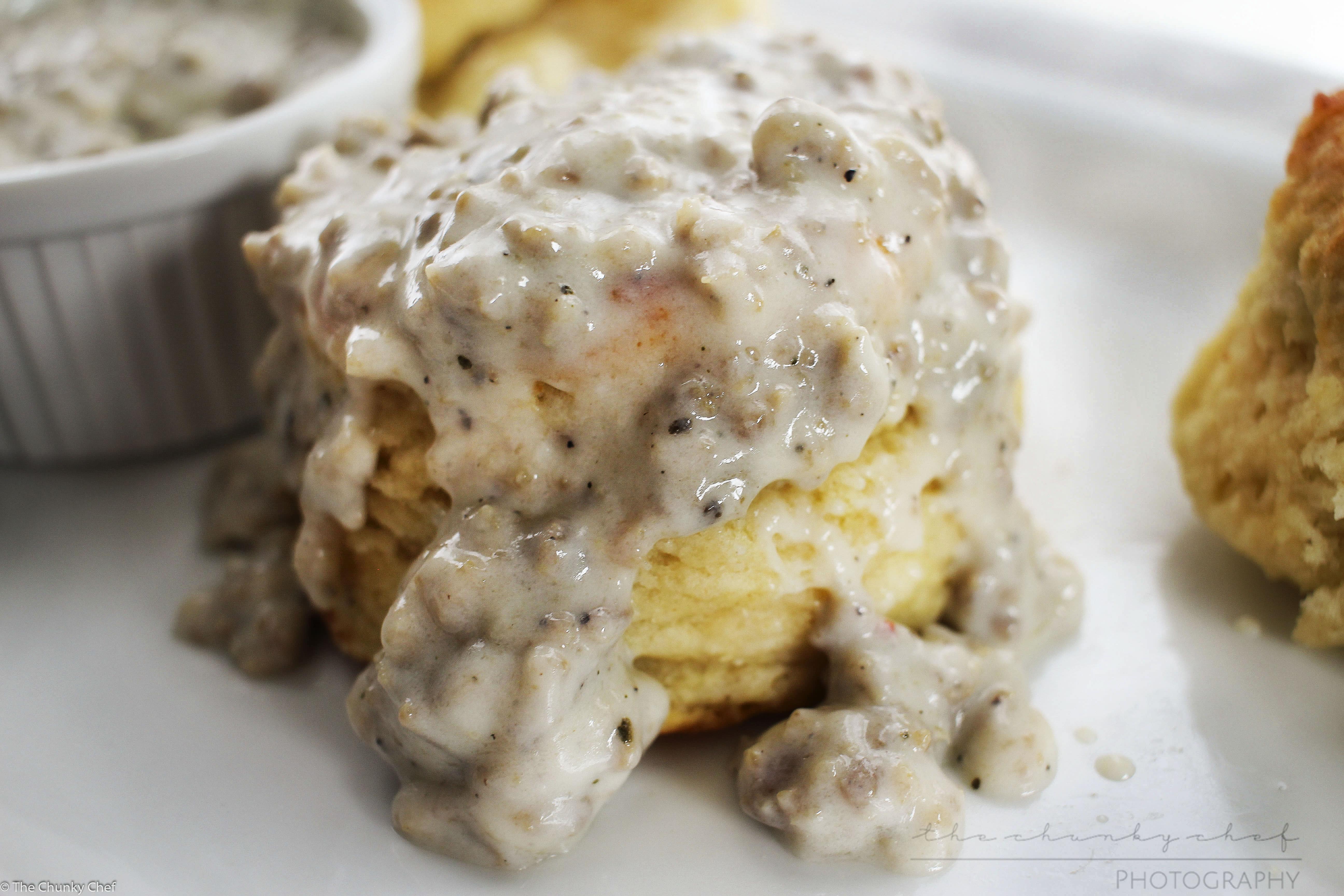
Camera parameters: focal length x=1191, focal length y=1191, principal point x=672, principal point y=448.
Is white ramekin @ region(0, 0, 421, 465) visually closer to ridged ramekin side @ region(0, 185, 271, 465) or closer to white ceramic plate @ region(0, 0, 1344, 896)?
ridged ramekin side @ region(0, 185, 271, 465)

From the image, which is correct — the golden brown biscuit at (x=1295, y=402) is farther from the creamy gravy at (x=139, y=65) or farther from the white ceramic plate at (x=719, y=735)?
the creamy gravy at (x=139, y=65)

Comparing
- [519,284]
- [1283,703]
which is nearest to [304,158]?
[519,284]

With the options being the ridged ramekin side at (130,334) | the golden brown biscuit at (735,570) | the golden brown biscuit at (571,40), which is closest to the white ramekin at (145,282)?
the ridged ramekin side at (130,334)

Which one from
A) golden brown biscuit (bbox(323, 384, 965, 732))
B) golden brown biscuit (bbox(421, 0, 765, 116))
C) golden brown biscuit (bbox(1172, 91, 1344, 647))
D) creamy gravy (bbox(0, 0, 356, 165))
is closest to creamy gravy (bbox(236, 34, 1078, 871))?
golden brown biscuit (bbox(323, 384, 965, 732))

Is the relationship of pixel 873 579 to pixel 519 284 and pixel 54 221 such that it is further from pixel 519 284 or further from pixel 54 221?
pixel 54 221

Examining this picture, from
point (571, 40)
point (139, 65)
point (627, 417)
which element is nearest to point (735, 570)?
point (627, 417)
